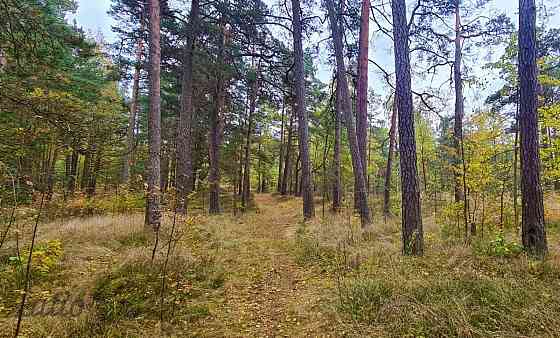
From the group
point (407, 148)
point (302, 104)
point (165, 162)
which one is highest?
point (302, 104)

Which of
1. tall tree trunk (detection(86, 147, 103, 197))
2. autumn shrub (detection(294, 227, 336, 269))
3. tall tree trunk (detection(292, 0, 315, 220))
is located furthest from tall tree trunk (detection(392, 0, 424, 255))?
tall tree trunk (detection(86, 147, 103, 197))

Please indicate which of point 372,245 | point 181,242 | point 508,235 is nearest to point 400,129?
point 372,245

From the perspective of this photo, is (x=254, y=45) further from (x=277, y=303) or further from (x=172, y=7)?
(x=277, y=303)

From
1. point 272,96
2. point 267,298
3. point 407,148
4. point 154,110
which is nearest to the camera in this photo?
point 267,298

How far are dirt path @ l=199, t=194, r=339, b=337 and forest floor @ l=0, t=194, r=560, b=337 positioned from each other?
0.06 ft

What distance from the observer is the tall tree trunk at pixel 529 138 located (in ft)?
15.2

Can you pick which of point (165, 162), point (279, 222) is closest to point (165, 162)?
point (165, 162)

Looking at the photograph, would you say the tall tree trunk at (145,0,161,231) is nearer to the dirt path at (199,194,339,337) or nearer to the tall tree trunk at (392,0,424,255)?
the dirt path at (199,194,339,337)

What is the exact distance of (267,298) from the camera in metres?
4.31

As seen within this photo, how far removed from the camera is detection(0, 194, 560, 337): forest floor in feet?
9.84

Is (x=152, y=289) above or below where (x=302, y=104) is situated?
below

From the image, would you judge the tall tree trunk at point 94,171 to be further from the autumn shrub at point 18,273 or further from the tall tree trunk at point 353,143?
the tall tree trunk at point 353,143

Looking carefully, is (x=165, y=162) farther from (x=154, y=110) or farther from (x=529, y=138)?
(x=529, y=138)

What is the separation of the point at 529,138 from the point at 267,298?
4954mm
